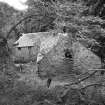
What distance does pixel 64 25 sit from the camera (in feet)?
27.0

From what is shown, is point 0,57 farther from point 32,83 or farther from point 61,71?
point 61,71

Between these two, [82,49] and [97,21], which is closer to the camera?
[97,21]

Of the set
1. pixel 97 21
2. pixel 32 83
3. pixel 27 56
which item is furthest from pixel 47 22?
pixel 27 56

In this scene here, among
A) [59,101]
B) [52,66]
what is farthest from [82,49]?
[59,101]

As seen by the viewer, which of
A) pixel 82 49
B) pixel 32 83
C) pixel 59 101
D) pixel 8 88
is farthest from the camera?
pixel 82 49

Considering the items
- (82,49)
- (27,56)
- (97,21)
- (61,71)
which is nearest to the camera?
(97,21)

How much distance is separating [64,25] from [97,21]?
194 centimetres

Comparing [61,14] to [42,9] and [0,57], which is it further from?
[0,57]

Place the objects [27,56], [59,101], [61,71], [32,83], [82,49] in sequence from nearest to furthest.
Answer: [59,101]
[32,83]
[61,71]
[82,49]
[27,56]

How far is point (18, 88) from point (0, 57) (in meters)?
1.70

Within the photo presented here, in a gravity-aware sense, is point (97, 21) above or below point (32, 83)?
above

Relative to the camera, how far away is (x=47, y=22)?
378 inches

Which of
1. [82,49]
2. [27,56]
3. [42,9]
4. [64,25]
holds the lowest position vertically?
[27,56]

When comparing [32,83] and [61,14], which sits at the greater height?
[61,14]
